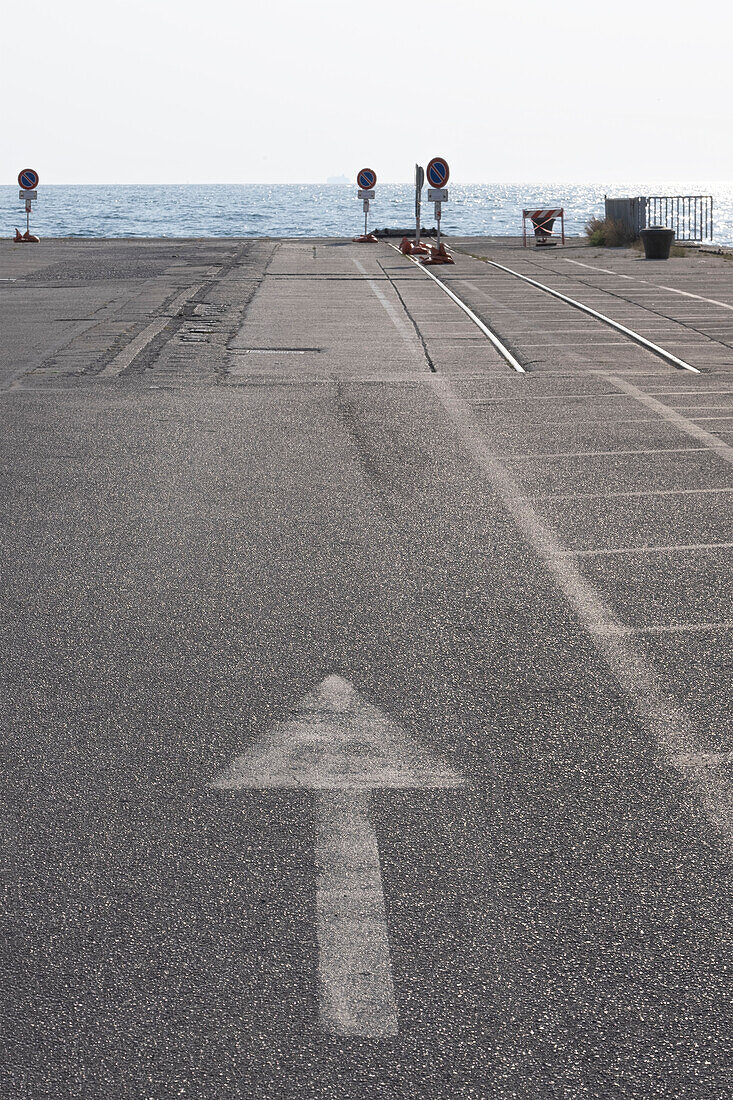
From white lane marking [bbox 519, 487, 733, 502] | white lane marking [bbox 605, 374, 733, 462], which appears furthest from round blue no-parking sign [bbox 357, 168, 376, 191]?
white lane marking [bbox 519, 487, 733, 502]

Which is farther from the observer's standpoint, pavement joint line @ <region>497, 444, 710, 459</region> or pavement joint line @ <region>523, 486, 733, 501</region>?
pavement joint line @ <region>497, 444, 710, 459</region>

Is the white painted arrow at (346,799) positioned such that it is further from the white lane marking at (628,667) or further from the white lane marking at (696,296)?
the white lane marking at (696,296)

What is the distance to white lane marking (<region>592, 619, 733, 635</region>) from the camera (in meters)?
5.64

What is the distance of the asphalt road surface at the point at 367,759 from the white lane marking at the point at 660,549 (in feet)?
0.11

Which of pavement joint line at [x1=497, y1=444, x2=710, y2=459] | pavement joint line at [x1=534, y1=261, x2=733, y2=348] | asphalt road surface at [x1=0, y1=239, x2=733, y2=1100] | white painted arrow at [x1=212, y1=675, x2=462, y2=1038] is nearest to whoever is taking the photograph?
asphalt road surface at [x1=0, y1=239, x2=733, y2=1100]

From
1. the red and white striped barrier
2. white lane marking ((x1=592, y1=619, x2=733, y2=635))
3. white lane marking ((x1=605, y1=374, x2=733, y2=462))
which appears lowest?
white lane marking ((x1=592, y1=619, x2=733, y2=635))

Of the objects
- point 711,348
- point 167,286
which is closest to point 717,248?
point 167,286

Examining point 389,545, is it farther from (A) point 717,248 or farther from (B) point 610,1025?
(A) point 717,248

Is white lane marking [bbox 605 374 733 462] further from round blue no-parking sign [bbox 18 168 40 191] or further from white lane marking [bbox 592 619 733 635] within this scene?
round blue no-parking sign [bbox 18 168 40 191]

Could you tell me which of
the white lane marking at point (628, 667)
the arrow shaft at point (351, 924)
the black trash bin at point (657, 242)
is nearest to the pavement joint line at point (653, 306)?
the black trash bin at point (657, 242)

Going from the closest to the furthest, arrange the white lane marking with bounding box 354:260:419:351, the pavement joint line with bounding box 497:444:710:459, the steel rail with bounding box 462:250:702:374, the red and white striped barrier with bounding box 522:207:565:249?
the pavement joint line with bounding box 497:444:710:459 → the steel rail with bounding box 462:250:702:374 → the white lane marking with bounding box 354:260:419:351 → the red and white striped barrier with bounding box 522:207:565:249

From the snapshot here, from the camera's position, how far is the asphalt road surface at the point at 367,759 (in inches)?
117

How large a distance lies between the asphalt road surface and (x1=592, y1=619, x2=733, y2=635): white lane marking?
18 mm

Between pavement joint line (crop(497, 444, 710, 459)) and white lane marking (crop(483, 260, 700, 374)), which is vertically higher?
white lane marking (crop(483, 260, 700, 374))
